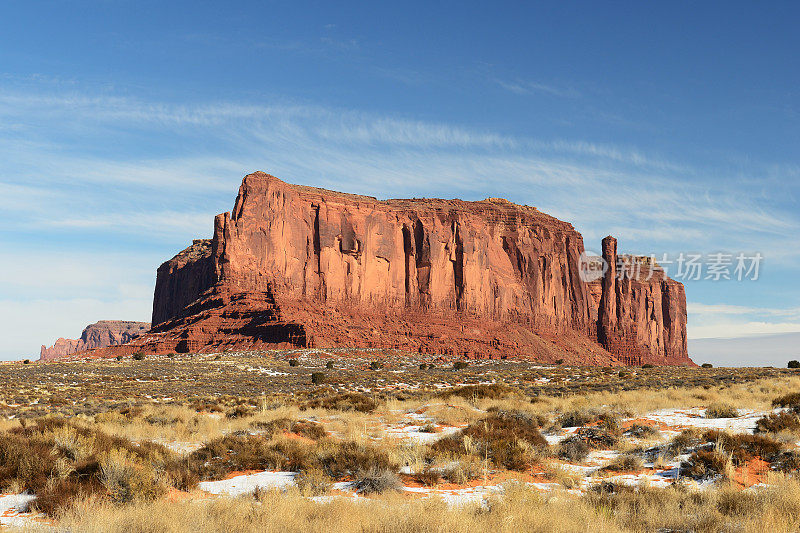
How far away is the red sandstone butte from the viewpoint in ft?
253

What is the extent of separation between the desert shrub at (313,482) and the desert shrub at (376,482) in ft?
1.60

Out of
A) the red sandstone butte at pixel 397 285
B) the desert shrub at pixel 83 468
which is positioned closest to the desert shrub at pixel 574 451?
the desert shrub at pixel 83 468

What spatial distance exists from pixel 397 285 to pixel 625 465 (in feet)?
292

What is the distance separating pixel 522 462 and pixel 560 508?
3234mm

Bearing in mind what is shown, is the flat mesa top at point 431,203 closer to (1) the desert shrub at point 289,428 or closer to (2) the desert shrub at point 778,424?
(1) the desert shrub at point 289,428

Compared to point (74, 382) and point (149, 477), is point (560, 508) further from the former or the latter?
point (74, 382)

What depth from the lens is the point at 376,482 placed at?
8.36 metres

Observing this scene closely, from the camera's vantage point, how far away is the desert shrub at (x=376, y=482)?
827cm

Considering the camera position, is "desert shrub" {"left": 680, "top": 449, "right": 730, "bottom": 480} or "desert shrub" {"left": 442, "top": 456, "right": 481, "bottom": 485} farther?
"desert shrub" {"left": 442, "top": 456, "right": 481, "bottom": 485}

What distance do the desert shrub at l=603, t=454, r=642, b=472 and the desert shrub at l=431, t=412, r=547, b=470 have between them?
4.60 feet

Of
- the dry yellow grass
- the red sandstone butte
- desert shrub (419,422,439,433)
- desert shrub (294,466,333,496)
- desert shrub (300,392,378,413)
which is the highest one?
the red sandstone butte

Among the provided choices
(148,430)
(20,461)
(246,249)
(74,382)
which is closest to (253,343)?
(246,249)

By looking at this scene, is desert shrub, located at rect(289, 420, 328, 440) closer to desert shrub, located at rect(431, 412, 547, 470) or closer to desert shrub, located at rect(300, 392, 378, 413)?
desert shrub, located at rect(431, 412, 547, 470)

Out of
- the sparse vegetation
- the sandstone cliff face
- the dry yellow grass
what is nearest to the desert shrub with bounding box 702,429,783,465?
the sparse vegetation
